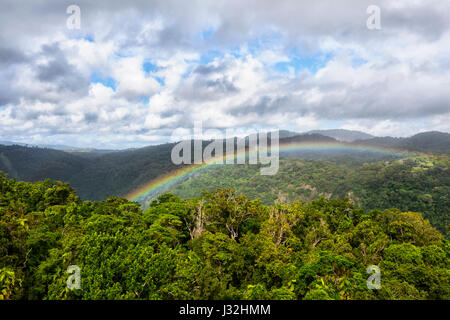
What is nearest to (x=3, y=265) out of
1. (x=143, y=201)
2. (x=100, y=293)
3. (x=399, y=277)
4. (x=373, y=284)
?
(x=100, y=293)

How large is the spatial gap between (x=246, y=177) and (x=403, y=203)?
10045cm

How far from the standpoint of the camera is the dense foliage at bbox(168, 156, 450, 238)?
3371 inches

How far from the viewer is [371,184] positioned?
362 ft

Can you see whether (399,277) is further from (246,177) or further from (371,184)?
(246,177)

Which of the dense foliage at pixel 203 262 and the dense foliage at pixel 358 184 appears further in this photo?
the dense foliage at pixel 358 184

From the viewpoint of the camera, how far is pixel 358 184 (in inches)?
4525

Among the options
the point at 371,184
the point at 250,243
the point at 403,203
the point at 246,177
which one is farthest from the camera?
the point at 246,177

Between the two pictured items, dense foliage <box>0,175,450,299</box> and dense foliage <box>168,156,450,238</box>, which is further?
dense foliage <box>168,156,450,238</box>

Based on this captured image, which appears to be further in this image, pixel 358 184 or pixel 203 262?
pixel 358 184

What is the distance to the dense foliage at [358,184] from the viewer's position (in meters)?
85.6

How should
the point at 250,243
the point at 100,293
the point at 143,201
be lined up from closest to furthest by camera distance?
the point at 100,293, the point at 250,243, the point at 143,201

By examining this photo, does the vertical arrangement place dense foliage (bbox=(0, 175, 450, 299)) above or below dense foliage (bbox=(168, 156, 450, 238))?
above

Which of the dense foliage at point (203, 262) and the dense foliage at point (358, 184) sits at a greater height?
the dense foliage at point (203, 262)

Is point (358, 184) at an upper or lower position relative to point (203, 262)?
lower
